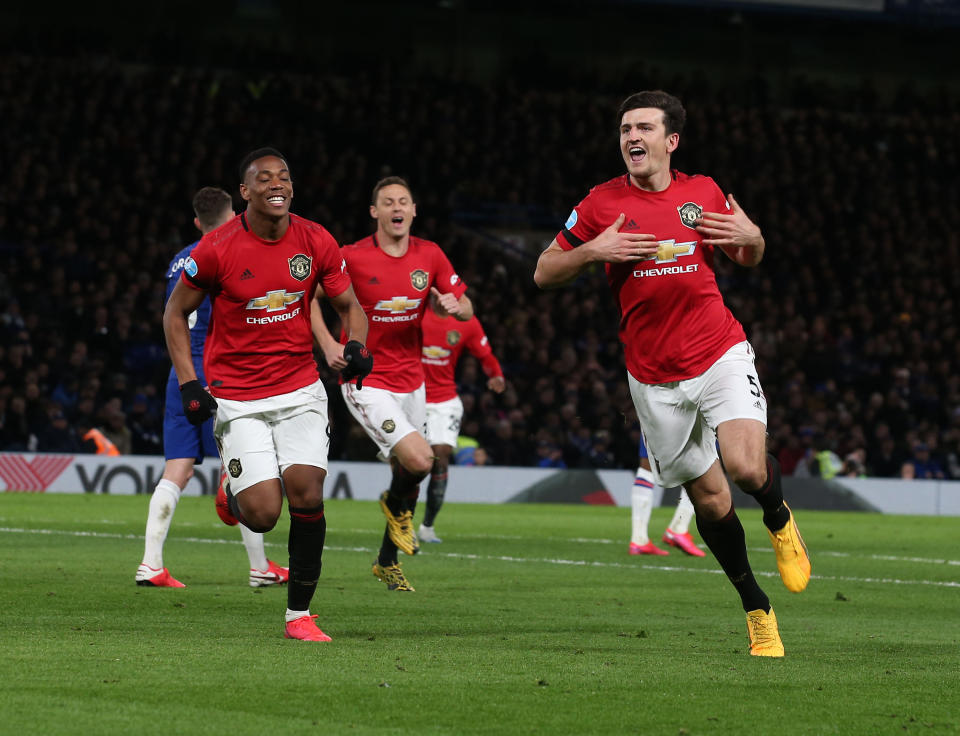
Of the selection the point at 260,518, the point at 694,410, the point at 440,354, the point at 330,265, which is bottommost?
the point at 260,518

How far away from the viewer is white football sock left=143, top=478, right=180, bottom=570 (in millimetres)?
9984

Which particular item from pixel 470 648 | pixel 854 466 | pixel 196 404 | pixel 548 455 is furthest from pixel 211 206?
pixel 854 466

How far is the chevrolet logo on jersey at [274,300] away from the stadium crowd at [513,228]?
12.9m

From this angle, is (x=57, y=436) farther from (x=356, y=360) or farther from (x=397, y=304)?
(x=356, y=360)

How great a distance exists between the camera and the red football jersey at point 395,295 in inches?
438

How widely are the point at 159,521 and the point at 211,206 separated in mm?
2079

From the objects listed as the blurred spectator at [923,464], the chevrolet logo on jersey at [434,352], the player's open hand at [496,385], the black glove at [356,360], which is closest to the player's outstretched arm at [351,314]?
the black glove at [356,360]

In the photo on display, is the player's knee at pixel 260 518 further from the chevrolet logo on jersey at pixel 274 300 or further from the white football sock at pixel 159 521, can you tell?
the white football sock at pixel 159 521

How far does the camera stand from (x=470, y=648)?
7164mm

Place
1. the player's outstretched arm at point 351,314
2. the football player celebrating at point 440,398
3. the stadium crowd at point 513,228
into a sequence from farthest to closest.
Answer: the stadium crowd at point 513,228 → the football player celebrating at point 440,398 → the player's outstretched arm at point 351,314

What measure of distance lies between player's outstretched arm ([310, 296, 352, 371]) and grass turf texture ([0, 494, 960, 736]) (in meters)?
1.38

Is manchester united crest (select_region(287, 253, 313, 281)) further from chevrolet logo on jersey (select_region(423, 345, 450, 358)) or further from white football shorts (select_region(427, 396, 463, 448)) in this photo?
chevrolet logo on jersey (select_region(423, 345, 450, 358))

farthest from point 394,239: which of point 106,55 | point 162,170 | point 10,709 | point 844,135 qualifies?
point 844,135

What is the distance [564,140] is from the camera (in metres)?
33.9
